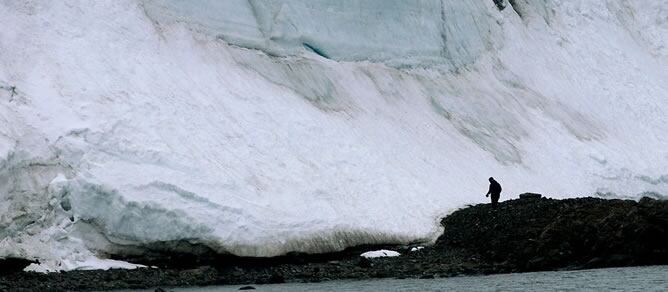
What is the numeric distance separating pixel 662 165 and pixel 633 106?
3.83 m

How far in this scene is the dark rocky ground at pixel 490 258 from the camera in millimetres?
23234

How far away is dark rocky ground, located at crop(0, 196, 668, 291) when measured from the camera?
76.2ft

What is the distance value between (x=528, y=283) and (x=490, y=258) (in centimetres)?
427

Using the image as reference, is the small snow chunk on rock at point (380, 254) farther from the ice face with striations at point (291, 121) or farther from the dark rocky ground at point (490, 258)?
the ice face with striations at point (291, 121)

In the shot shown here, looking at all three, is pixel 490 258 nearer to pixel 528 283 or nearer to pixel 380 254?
pixel 380 254

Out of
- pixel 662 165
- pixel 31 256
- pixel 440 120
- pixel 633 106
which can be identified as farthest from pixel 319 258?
pixel 633 106

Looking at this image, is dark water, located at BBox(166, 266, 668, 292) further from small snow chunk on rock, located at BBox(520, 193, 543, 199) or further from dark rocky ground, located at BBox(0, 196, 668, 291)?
small snow chunk on rock, located at BBox(520, 193, 543, 199)

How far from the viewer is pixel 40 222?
23.2 metres

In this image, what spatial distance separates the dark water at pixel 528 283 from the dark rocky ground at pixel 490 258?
0.72 meters

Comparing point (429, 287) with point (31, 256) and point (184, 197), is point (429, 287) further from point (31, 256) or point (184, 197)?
point (31, 256)

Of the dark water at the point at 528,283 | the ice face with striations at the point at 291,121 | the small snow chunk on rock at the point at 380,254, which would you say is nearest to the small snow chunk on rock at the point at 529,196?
the ice face with striations at the point at 291,121

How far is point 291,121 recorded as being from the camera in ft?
95.9

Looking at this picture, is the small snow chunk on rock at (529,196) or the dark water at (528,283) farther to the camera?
the small snow chunk on rock at (529,196)

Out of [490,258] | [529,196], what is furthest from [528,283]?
[529,196]
